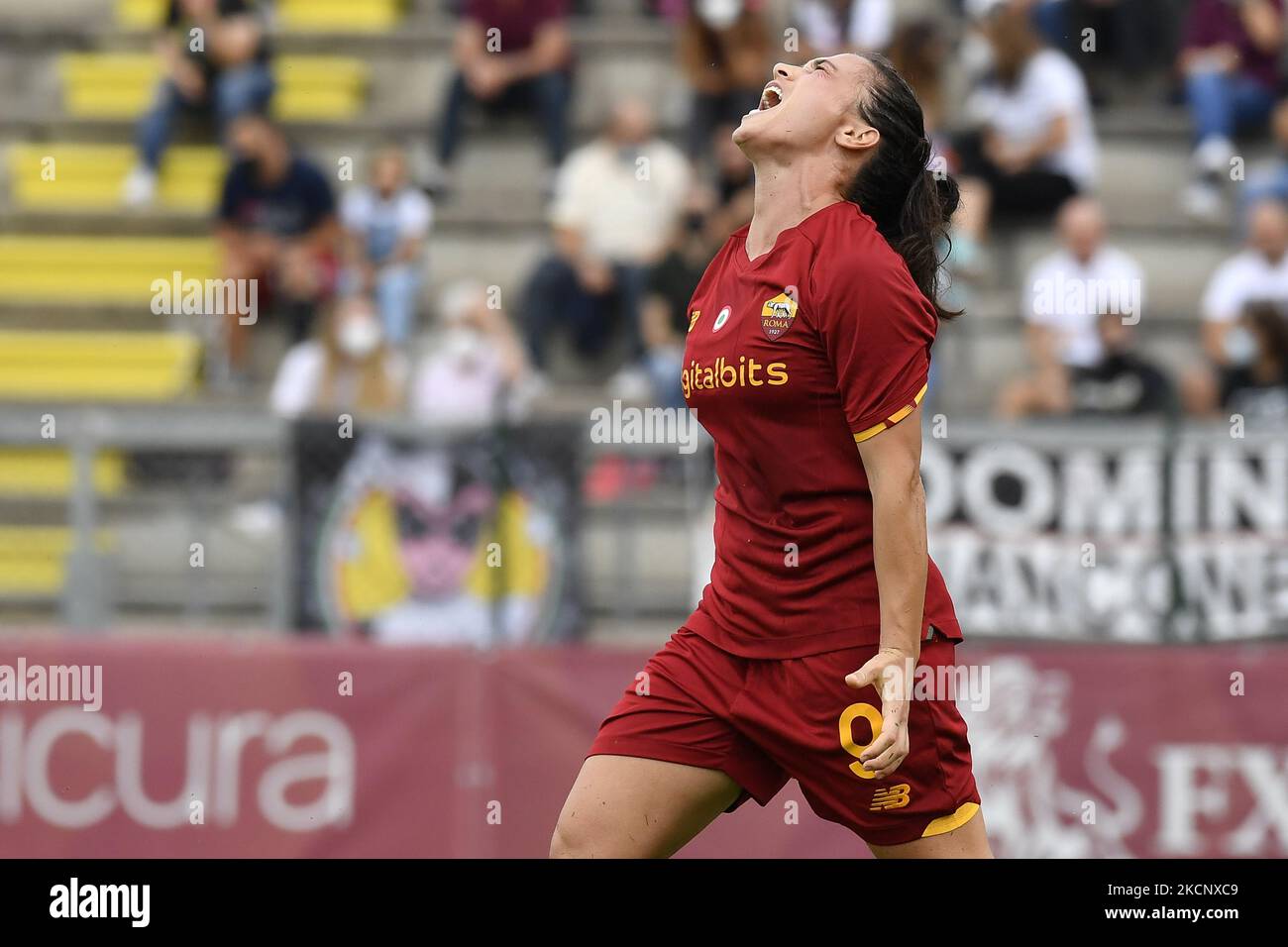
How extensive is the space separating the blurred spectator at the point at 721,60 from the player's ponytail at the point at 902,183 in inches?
270

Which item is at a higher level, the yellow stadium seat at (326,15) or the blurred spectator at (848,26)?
the yellow stadium seat at (326,15)

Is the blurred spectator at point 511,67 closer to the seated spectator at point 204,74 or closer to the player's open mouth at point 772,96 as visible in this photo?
the seated spectator at point 204,74

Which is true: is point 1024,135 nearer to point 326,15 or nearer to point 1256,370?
point 1256,370

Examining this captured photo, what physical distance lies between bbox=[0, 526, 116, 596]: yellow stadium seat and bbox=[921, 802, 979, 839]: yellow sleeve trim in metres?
5.68

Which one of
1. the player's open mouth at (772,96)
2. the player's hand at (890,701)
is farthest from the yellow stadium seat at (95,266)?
the player's hand at (890,701)

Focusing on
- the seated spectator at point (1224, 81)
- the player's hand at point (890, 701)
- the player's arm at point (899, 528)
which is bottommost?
the player's hand at point (890, 701)

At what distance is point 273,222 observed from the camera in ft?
38.3

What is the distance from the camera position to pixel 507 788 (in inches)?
323

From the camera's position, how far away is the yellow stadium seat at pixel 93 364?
1203 centimetres

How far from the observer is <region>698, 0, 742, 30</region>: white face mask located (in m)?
11.5

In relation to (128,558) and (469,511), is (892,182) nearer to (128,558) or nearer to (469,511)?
(469,511)

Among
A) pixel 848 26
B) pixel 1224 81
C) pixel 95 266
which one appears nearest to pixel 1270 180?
pixel 1224 81

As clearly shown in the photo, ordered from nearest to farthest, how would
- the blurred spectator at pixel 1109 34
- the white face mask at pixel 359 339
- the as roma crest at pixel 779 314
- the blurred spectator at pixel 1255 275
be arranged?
1. the as roma crest at pixel 779 314
2. the blurred spectator at pixel 1255 275
3. the white face mask at pixel 359 339
4. the blurred spectator at pixel 1109 34

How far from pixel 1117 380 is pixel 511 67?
442 cm
